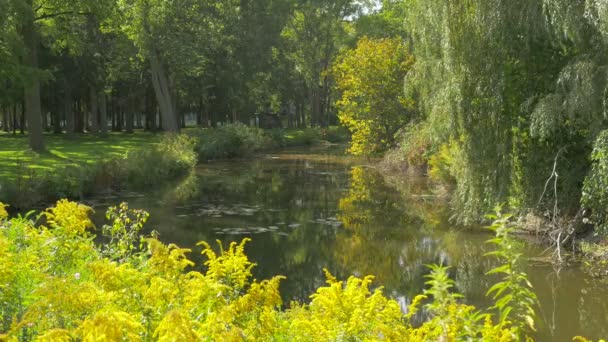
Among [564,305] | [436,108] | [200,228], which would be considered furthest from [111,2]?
[564,305]

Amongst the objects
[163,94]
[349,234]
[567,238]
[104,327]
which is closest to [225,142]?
[163,94]

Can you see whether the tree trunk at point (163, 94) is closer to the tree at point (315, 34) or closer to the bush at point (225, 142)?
the bush at point (225, 142)

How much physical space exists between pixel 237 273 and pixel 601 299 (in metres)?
8.22

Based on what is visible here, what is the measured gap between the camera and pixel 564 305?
406 inches

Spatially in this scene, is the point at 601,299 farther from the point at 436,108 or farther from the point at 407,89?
the point at 407,89

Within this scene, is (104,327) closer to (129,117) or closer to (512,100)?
(512,100)

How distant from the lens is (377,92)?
33.5 m

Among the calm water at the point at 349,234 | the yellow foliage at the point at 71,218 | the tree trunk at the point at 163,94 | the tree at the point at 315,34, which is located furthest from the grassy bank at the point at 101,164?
the tree at the point at 315,34

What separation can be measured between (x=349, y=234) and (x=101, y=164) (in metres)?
10.8

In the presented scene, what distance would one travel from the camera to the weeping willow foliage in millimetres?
12258

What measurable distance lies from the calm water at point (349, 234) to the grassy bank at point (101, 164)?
1147 mm

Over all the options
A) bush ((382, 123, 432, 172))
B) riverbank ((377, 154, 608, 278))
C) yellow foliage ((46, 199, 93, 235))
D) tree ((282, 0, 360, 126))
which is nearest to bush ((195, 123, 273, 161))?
bush ((382, 123, 432, 172))

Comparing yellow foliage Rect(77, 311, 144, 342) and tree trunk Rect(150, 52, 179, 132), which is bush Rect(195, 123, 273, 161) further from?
yellow foliage Rect(77, 311, 144, 342)

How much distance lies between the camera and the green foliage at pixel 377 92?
33406 mm
